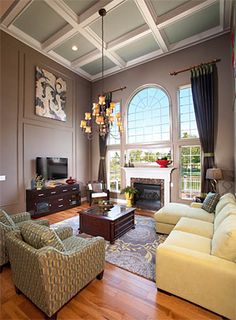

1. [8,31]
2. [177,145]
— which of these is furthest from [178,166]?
[8,31]

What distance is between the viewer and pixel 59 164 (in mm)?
5379

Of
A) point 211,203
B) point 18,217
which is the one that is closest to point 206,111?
point 211,203

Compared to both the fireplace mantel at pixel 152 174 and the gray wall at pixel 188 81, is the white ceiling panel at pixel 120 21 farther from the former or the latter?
the fireplace mantel at pixel 152 174

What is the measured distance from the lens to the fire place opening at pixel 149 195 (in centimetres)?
512

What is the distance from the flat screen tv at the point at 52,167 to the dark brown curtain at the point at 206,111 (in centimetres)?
413

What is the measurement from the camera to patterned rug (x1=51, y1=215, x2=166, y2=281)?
2.36 meters

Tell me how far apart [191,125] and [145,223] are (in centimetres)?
294

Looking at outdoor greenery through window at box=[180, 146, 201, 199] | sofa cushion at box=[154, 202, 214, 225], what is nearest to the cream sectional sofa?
sofa cushion at box=[154, 202, 214, 225]

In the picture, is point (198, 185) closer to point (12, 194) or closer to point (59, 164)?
point (59, 164)

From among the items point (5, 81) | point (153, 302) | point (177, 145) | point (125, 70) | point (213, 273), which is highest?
point (125, 70)

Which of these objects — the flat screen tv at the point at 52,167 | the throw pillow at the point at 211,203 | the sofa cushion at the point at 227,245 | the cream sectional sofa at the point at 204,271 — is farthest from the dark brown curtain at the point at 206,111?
the flat screen tv at the point at 52,167

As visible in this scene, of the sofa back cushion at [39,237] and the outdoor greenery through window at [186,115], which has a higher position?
the outdoor greenery through window at [186,115]

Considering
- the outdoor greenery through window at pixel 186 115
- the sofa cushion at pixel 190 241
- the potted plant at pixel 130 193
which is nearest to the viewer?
the sofa cushion at pixel 190 241

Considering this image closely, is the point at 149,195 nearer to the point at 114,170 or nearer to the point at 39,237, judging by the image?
the point at 114,170
